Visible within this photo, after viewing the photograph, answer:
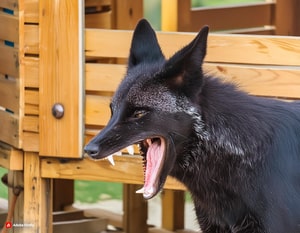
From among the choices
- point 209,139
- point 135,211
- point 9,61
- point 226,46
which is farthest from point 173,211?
point 209,139

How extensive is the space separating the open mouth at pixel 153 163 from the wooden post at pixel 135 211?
2.98 metres

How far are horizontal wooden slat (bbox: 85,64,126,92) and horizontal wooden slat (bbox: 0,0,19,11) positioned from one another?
20.8 inches

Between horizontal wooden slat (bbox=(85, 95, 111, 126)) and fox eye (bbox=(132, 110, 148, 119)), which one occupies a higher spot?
fox eye (bbox=(132, 110, 148, 119))

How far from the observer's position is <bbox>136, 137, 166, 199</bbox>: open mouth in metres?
3.89

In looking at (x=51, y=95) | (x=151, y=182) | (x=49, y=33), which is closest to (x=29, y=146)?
(x=51, y=95)

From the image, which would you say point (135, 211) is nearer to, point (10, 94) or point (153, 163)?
point (10, 94)

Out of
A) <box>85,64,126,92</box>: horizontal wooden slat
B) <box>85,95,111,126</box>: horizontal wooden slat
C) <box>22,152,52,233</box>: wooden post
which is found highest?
<box>85,64,126,92</box>: horizontal wooden slat

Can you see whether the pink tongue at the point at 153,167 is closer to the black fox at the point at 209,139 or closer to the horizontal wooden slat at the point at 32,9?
the black fox at the point at 209,139

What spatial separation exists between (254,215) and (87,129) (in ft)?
5.63

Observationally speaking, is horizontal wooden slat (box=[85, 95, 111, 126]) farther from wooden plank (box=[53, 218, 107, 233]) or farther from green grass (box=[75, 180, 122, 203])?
green grass (box=[75, 180, 122, 203])

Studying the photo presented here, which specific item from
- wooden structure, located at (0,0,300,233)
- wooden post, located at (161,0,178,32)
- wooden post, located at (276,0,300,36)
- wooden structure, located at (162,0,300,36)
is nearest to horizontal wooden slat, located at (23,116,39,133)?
wooden structure, located at (0,0,300,233)

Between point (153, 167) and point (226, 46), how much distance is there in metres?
1.46

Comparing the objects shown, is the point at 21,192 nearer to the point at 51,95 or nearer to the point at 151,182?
the point at 51,95
